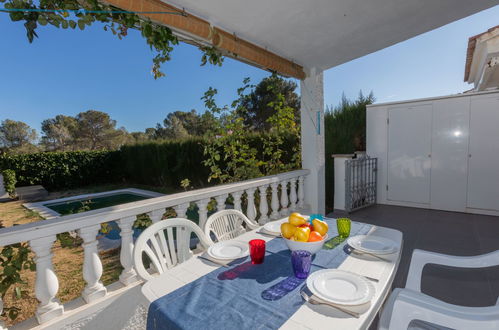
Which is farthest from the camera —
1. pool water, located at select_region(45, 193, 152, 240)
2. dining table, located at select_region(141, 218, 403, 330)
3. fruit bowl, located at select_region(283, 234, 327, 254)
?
pool water, located at select_region(45, 193, 152, 240)

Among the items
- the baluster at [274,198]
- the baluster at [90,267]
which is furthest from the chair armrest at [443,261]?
the baluster at [90,267]

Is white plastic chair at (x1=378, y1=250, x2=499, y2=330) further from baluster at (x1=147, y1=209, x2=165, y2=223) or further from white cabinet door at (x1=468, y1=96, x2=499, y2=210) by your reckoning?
white cabinet door at (x1=468, y1=96, x2=499, y2=210)

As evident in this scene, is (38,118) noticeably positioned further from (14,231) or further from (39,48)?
(14,231)

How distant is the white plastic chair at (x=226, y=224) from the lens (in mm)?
1715

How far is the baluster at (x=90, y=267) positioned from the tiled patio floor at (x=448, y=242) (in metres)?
2.30

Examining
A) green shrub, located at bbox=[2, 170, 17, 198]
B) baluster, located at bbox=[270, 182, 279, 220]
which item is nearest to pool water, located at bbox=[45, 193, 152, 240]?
green shrub, located at bbox=[2, 170, 17, 198]

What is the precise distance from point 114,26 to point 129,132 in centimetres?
2178

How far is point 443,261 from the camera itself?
4.24ft

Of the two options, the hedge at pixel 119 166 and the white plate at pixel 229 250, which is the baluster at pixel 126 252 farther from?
the hedge at pixel 119 166

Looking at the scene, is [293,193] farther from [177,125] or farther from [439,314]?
[177,125]

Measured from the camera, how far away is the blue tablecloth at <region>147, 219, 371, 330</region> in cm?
74

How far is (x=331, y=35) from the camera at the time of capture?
2.36 meters

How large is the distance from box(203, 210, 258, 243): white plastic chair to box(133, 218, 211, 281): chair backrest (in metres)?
0.17

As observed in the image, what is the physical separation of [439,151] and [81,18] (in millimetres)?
5163
